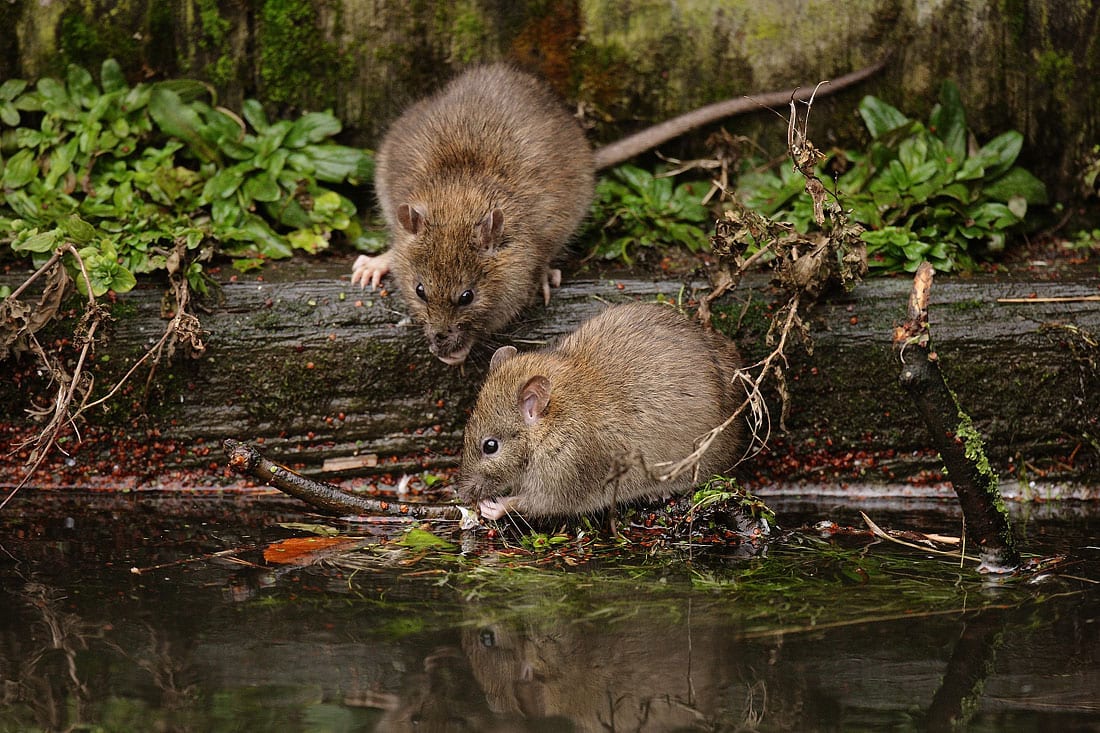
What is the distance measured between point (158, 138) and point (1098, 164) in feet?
18.0

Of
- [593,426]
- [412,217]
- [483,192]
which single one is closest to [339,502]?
[593,426]

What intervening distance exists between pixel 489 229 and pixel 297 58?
6.61ft

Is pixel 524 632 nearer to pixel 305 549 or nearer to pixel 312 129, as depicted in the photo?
pixel 305 549

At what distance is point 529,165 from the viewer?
6.00 meters

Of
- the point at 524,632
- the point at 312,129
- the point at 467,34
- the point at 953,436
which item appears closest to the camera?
the point at 524,632

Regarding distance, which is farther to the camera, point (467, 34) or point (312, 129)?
point (467, 34)

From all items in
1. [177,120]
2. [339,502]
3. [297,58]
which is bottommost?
[339,502]

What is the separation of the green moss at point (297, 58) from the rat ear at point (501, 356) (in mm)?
2426

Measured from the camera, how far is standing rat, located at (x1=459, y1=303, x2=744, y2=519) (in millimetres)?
5012

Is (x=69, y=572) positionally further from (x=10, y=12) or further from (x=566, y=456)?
(x=10, y=12)

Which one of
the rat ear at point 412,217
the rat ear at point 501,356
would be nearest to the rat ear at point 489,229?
the rat ear at point 412,217

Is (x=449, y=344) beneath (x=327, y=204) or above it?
beneath

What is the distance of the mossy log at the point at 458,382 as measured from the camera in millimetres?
5543

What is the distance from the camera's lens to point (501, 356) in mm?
5312
